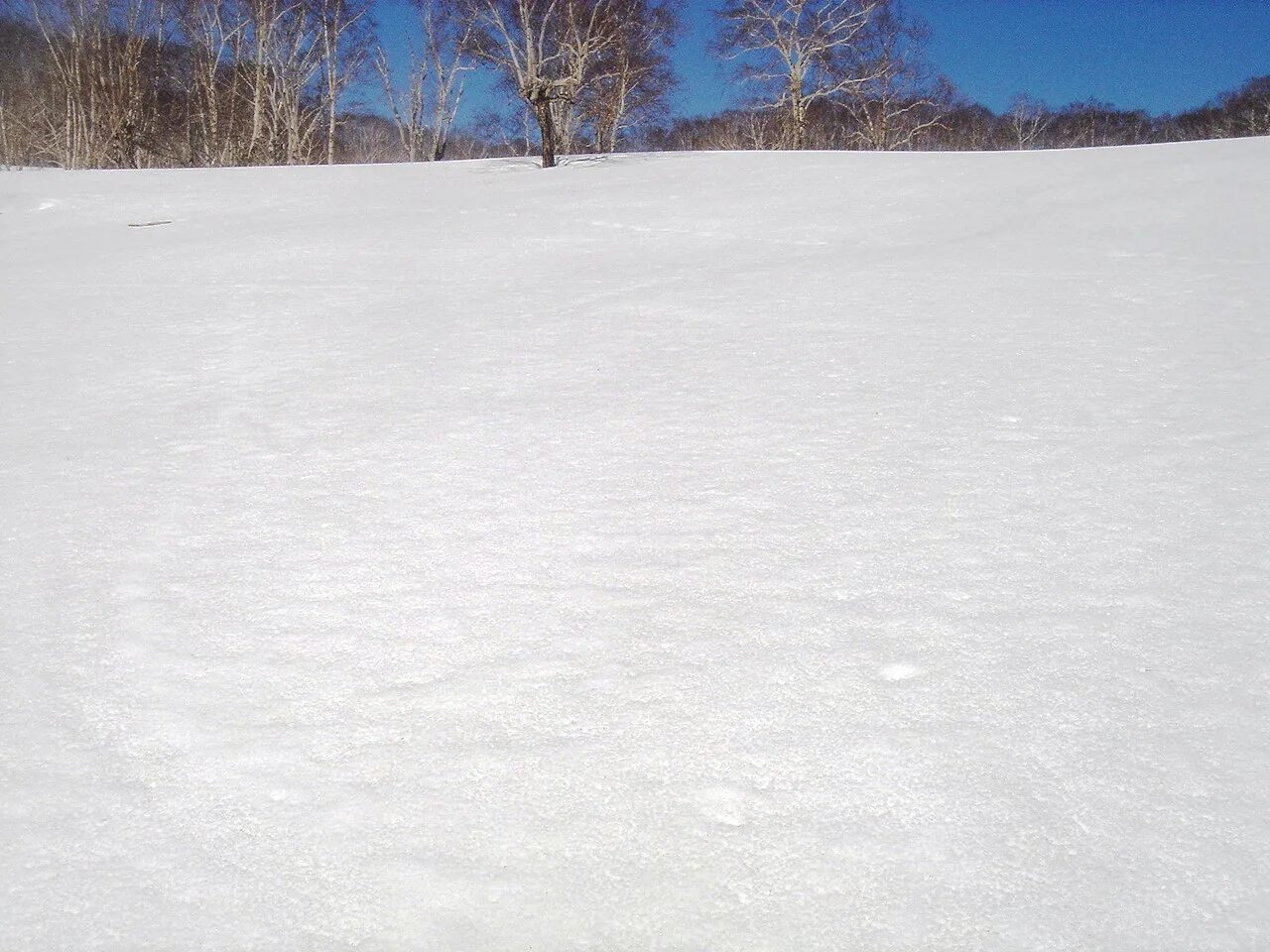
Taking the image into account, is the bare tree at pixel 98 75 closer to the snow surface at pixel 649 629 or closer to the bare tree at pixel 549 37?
the bare tree at pixel 549 37

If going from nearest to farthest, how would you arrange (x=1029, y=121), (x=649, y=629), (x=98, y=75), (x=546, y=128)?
(x=649, y=629)
(x=546, y=128)
(x=98, y=75)
(x=1029, y=121)

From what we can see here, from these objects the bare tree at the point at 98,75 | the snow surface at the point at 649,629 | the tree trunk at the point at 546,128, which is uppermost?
the bare tree at the point at 98,75

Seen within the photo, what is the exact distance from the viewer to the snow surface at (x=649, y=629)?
3.93 ft

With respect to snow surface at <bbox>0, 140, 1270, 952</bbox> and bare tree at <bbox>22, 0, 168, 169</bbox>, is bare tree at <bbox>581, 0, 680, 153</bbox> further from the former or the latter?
snow surface at <bbox>0, 140, 1270, 952</bbox>

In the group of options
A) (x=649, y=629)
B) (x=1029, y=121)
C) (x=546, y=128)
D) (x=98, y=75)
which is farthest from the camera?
(x=1029, y=121)

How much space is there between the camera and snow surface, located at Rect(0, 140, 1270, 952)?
120 centimetres

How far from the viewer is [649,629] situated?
178 centimetres

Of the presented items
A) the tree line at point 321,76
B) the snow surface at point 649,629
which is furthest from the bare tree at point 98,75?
the snow surface at point 649,629

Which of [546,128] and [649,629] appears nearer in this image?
[649,629]

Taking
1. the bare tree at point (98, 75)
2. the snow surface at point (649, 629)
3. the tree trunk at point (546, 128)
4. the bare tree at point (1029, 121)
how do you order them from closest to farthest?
the snow surface at point (649, 629), the tree trunk at point (546, 128), the bare tree at point (98, 75), the bare tree at point (1029, 121)

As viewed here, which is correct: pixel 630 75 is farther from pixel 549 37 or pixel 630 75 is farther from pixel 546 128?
pixel 546 128

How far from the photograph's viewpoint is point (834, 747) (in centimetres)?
143

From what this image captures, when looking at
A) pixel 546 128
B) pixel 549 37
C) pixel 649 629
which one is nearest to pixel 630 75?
pixel 549 37

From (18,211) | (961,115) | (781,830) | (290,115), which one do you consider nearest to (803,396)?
(781,830)
